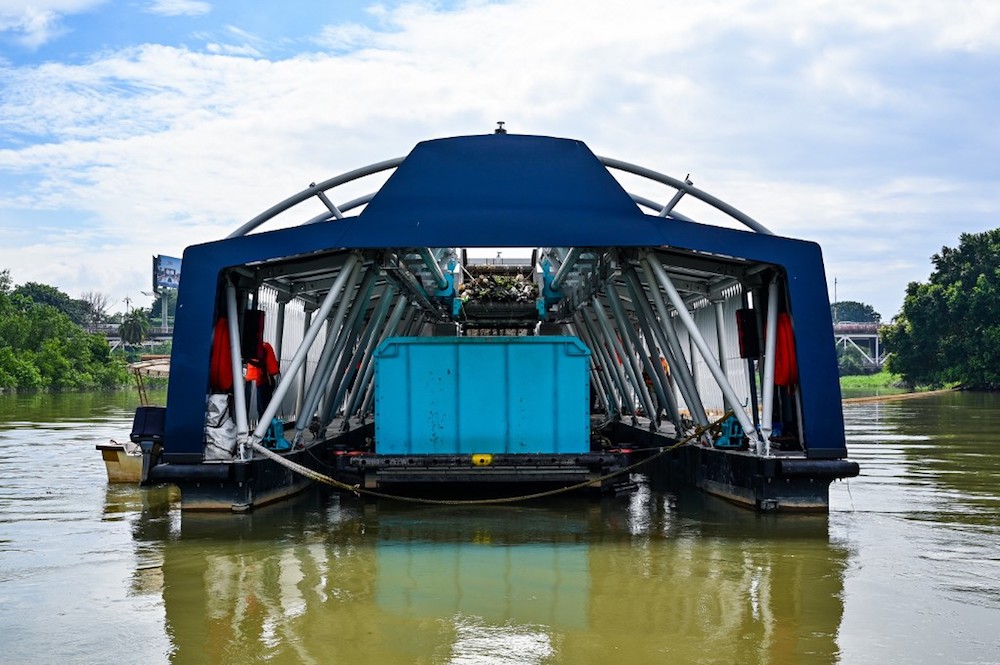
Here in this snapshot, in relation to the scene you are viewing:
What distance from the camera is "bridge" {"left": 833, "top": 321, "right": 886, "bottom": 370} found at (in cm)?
12075

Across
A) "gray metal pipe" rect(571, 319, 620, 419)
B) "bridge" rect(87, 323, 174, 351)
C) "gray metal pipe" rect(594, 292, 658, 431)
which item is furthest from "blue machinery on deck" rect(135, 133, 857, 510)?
"bridge" rect(87, 323, 174, 351)

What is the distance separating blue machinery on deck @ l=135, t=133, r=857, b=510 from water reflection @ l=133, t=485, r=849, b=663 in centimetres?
68

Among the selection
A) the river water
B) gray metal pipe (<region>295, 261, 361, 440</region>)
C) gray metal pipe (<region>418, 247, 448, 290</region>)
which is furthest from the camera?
gray metal pipe (<region>418, 247, 448, 290</region>)

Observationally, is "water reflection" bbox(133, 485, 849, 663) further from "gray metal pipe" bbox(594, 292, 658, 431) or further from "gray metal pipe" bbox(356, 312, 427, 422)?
"gray metal pipe" bbox(356, 312, 427, 422)

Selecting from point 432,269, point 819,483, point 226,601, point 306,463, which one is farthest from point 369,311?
point 226,601

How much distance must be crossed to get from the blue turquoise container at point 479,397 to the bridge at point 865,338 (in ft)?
355

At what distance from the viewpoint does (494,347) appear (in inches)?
606

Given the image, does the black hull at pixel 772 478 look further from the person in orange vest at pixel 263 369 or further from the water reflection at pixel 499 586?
the person in orange vest at pixel 263 369

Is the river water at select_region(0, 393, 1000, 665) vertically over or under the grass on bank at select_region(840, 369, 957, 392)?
→ under

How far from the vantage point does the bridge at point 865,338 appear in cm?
12075

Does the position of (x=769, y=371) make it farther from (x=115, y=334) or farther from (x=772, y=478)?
(x=115, y=334)

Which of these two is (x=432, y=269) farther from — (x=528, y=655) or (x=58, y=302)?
(x=58, y=302)

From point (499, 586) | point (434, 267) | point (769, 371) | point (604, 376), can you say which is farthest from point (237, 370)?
point (604, 376)

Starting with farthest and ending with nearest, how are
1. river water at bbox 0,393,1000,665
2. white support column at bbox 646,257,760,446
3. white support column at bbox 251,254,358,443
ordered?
1. white support column at bbox 646,257,760,446
2. white support column at bbox 251,254,358,443
3. river water at bbox 0,393,1000,665
